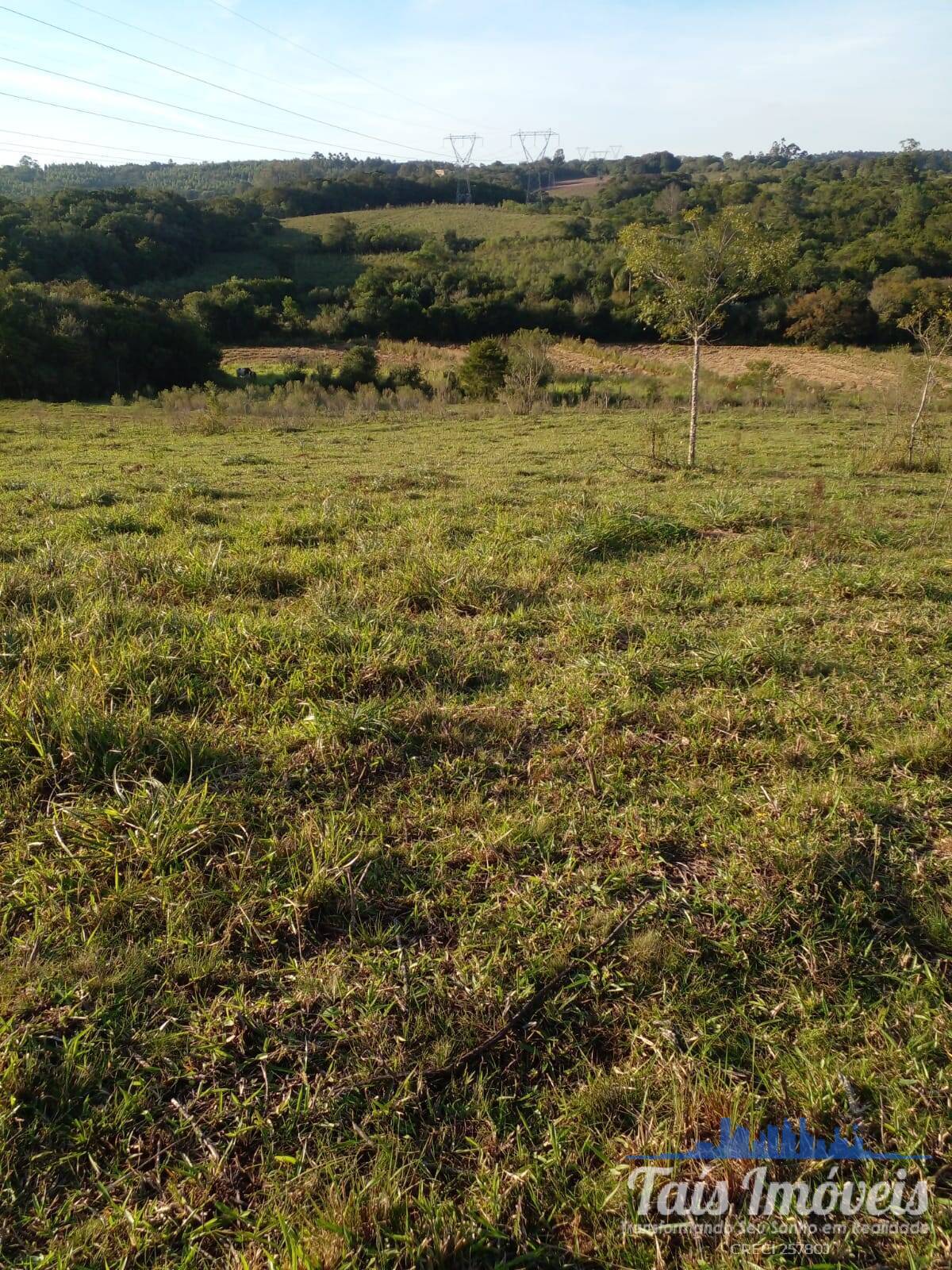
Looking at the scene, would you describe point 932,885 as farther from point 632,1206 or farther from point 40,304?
point 40,304

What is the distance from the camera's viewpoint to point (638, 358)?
46906 mm

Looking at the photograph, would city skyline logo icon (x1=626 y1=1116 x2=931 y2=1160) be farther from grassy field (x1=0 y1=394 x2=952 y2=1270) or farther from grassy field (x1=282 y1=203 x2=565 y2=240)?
grassy field (x1=282 y1=203 x2=565 y2=240)

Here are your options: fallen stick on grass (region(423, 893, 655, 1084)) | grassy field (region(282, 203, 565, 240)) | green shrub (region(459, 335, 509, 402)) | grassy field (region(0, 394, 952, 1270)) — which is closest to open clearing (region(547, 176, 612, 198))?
grassy field (region(282, 203, 565, 240))

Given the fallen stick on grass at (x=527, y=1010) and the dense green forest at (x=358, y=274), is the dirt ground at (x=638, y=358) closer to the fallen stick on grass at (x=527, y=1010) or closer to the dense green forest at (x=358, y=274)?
the dense green forest at (x=358, y=274)

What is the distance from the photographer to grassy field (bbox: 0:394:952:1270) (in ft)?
5.73

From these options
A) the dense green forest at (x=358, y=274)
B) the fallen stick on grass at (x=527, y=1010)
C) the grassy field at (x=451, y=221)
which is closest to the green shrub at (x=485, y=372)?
the dense green forest at (x=358, y=274)

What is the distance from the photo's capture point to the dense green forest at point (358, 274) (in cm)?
3722

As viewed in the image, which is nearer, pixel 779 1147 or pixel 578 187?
pixel 779 1147

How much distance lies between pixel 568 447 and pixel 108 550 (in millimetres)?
Answer: 12540

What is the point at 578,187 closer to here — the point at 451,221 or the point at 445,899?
the point at 451,221

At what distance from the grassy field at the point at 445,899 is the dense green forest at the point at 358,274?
33.2m

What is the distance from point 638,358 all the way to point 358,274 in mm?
28510

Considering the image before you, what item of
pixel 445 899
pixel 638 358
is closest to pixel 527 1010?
pixel 445 899

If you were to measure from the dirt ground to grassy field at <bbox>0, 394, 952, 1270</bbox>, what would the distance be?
121ft
